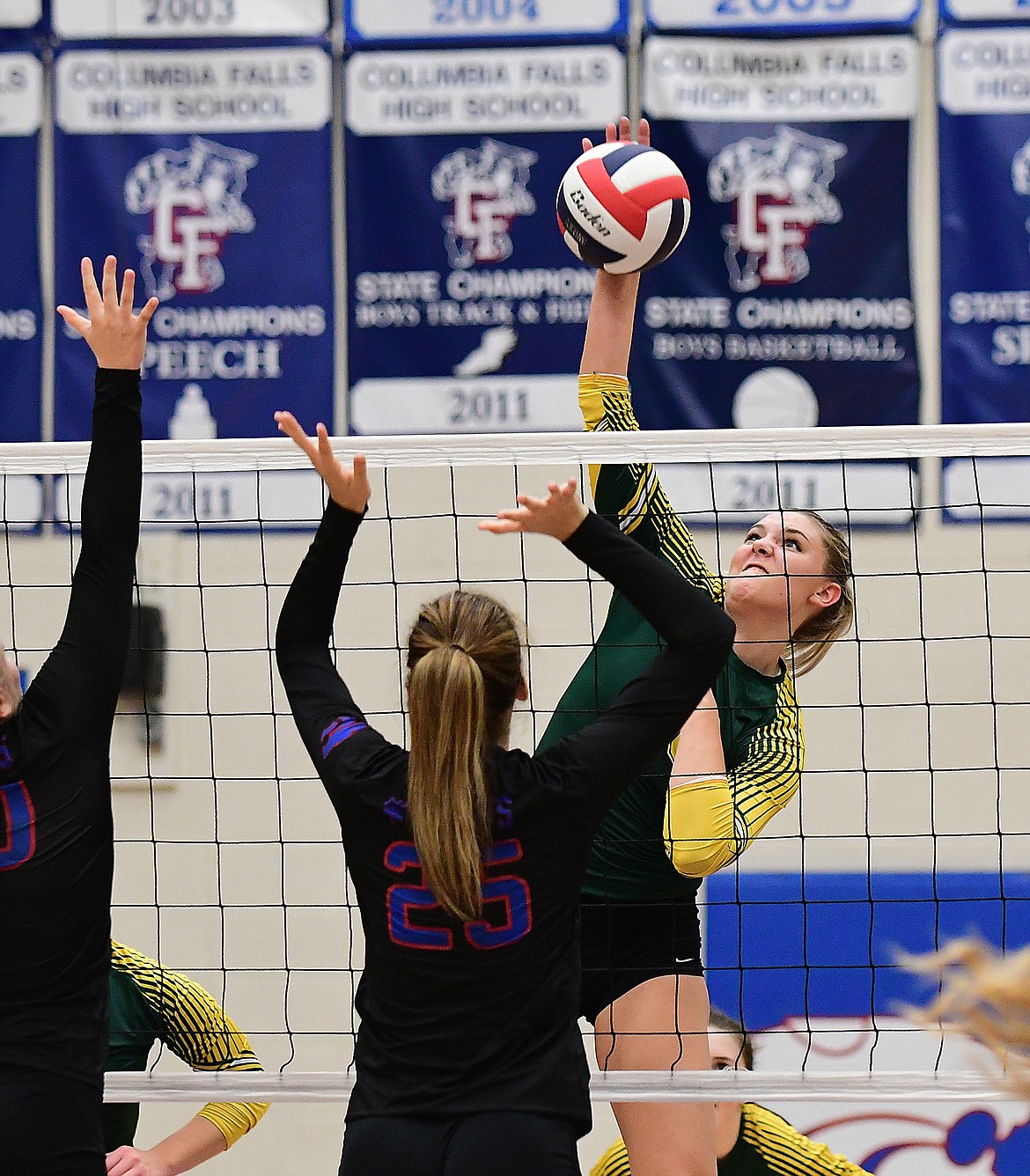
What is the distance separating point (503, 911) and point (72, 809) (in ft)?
2.27

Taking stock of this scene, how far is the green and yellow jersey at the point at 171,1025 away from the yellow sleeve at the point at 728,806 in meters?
1.07

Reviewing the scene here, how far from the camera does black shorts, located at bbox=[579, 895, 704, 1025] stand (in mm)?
2959

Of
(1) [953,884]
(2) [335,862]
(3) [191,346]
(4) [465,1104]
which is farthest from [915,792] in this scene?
(4) [465,1104]

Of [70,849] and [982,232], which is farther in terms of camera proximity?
[982,232]

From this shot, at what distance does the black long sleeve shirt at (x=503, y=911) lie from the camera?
2.05 meters

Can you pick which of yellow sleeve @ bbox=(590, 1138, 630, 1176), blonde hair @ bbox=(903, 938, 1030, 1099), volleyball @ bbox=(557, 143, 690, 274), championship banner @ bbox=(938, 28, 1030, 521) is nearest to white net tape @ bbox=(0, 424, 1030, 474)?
volleyball @ bbox=(557, 143, 690, 274)

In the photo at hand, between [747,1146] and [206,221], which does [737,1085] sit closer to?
[747,1146]

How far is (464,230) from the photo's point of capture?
226 inches

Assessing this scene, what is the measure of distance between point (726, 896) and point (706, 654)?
11.2ft

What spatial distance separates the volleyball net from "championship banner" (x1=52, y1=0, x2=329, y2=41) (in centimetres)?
183

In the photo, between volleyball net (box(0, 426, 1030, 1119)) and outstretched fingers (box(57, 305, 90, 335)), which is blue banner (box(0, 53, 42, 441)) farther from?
outstretched fingers (box(57, 305, 90, 335))

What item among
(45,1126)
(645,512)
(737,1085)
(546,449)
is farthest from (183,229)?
(45,1126)

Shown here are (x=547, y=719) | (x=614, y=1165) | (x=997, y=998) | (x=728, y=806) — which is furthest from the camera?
(x=547, y=719)

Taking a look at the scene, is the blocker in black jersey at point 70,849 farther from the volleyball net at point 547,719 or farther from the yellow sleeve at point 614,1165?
the volleyball net at point 547,719
